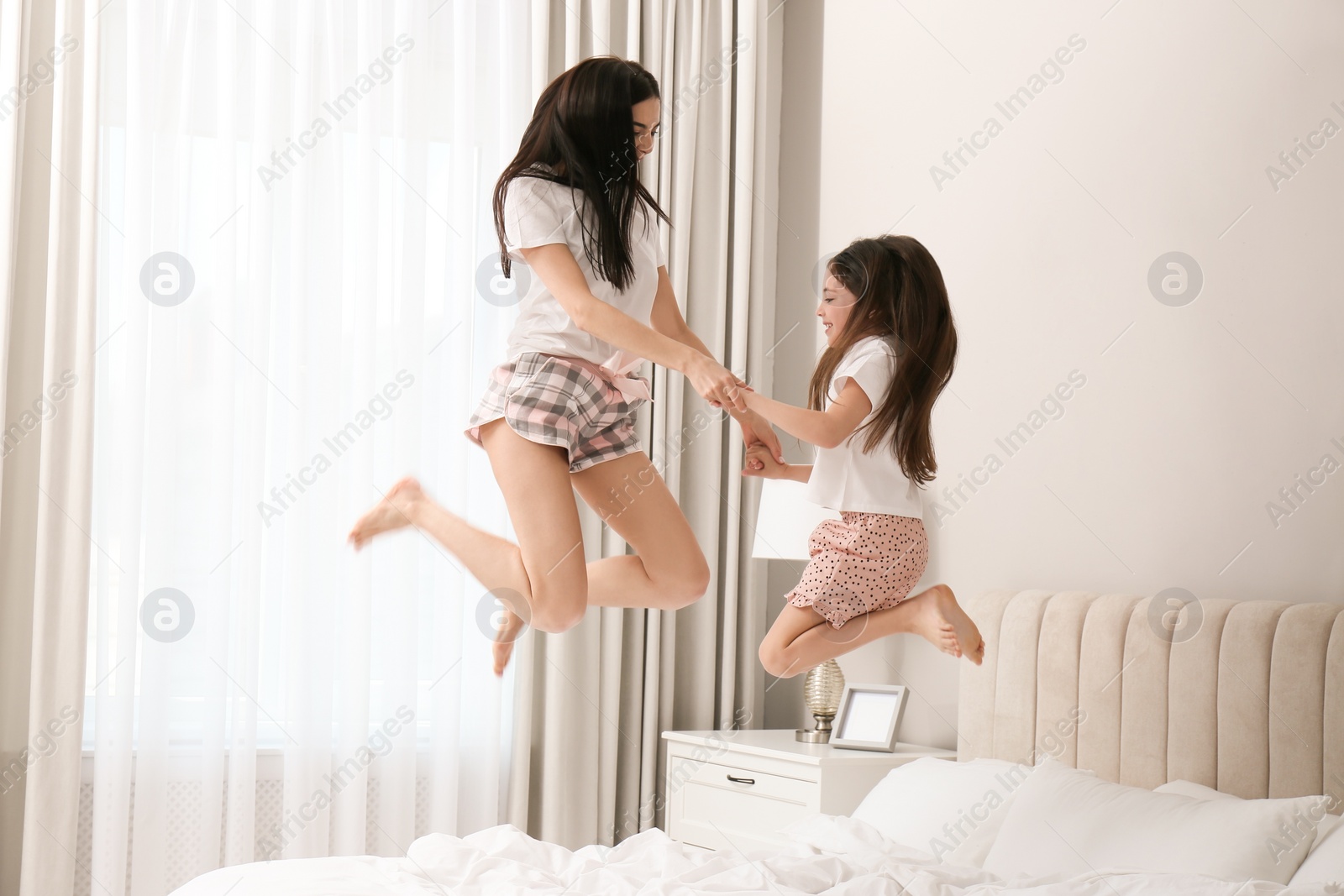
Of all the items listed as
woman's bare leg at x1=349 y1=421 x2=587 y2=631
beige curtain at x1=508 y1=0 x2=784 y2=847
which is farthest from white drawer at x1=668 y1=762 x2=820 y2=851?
woman's bare leg at x1=349 y1=421 x2=587 y2=631

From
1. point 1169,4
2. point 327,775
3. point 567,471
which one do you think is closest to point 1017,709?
point 567,471

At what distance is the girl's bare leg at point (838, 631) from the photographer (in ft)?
7.88

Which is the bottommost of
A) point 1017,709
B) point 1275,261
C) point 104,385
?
point 1017,709

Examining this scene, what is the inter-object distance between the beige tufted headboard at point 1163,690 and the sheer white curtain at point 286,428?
1.68 metres

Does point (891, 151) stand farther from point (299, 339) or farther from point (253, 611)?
point (253, 611)

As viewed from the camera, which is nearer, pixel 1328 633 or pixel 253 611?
pixel 1328 633

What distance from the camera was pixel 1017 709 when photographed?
2.94 metres

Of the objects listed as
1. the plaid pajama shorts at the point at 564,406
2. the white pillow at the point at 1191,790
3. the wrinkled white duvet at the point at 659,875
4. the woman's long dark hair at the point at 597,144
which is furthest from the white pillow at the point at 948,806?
the woman's long dark hair at the point at 597,144

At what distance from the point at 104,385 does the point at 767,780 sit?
2264mm

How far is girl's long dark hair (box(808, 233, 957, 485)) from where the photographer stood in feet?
7.57

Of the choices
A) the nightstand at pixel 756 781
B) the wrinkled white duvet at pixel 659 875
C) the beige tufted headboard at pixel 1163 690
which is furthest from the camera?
the nightstand at pixel 756 781

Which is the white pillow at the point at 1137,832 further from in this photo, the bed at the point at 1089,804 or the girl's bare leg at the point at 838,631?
the girl's bare leg at the point at 838,631

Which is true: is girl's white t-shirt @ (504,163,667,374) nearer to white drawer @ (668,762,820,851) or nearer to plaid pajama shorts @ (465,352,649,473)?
plaid pajama shorts @ (465,352,649,473)

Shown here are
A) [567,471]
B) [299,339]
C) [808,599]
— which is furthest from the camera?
[299,339]
